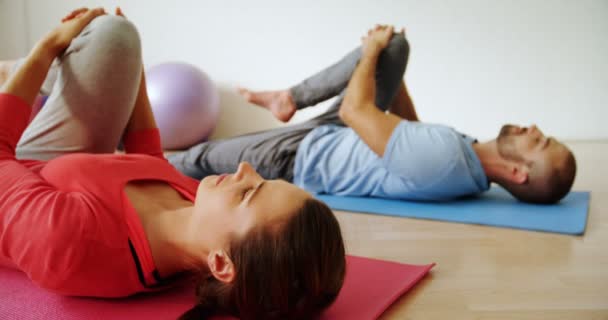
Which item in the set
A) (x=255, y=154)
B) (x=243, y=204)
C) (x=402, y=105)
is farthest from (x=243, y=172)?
(x=402, y=105)

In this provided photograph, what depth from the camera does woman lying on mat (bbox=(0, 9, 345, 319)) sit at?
2.64ft

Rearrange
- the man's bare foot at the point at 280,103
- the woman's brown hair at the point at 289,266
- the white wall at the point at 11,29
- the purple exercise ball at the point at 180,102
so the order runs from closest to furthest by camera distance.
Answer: the woman's brown hair at the point at 289,266
the man's bare foot at the point at 280,103
the purple exercise ball at the point at 180,102
the white wall at the point at 11,29

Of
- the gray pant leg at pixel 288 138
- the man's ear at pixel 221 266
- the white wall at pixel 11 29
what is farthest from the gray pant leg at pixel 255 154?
the white wall at pixel 11 29

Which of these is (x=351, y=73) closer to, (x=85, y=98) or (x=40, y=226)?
(x=85, y=98)

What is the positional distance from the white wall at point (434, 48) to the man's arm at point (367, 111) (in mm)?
1956

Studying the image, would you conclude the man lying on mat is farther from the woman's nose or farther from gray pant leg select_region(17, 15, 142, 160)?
the woman's nose

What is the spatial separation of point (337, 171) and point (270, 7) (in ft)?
7.46

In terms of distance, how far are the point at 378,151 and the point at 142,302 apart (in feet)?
3.43

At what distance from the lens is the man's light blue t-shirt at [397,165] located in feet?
5.75

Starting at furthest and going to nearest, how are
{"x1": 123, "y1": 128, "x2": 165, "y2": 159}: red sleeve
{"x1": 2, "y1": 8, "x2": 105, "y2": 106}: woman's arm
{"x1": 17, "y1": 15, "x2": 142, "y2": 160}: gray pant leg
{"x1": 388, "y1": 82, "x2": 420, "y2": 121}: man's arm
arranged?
{"x1": 388, "y1": 82, "x2": 420, "y2": 121}: man's arm < {"x1": 123, "y1": 128, "x2": 165, "y2": 159}: red sleeve < {"x1": 17, "y1": 15, "x2": 142, "y2": 160}: gray pant leg < {"x1": 2, "y1": 8, "x2": 105, "y2": 106}: woman's arm

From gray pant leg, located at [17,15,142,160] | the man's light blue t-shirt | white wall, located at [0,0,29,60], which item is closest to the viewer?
gray pant leg, located at [17,15,142,160]

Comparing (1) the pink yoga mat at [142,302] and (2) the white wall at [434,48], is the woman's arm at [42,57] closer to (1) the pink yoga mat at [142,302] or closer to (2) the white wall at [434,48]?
(1) the pink yoga mat at [142,302]

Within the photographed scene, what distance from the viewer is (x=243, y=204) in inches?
33.3

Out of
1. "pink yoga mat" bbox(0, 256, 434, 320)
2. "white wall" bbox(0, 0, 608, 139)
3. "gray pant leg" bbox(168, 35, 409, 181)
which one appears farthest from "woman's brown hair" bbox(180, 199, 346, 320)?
"white wall" bbox(0, 0, 608, 139)
